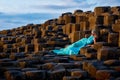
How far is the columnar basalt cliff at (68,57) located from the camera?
35.9ft

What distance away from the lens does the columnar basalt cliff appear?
10930mm

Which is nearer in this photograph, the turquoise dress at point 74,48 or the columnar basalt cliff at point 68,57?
the columnar basalt cliff at point 68,57

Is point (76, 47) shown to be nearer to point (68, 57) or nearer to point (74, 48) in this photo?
point (74, 48)

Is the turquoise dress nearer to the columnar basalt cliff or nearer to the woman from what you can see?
the woman

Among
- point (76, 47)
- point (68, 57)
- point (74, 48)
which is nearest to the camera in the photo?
point (68, 57)

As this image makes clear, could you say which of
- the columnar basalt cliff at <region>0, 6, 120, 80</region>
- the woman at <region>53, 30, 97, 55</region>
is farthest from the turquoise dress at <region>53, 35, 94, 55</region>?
the columnar basalt cliff at <region>0, 6, 120, 80</region>

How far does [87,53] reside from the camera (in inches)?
556

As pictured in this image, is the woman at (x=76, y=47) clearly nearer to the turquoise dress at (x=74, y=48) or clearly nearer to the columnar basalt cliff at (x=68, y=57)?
the turquoise dress at (x=74, y=48)

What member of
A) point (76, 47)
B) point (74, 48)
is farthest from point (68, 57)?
point (76, 47)

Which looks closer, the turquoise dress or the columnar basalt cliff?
the columnar basalt cliff

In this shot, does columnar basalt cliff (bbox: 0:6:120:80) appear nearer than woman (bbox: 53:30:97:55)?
Yes

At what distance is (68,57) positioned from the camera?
14047 mm

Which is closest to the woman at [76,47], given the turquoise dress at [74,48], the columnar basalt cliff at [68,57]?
the turquoise dress at [74,48]

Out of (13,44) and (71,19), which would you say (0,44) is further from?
(71,19)
